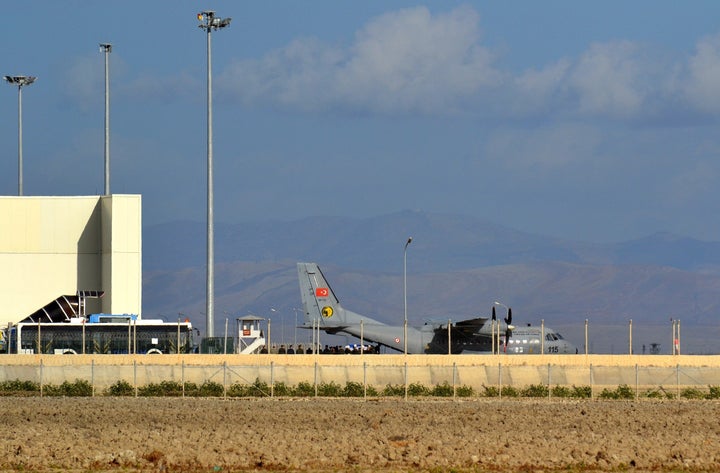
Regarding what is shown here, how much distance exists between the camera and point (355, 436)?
4219 centimetres

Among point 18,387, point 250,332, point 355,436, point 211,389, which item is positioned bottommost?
point 355,436

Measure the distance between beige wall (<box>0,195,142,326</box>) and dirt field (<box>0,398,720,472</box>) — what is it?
41.8m

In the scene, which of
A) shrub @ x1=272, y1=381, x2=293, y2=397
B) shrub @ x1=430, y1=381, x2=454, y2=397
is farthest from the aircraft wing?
shrub @ x1=272, y1=381, x2=293, y2=397

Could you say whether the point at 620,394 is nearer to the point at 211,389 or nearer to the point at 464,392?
the point at 464,392

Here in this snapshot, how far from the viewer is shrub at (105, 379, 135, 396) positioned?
6156 centimetres

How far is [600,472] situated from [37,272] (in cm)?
6922

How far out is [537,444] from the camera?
40.3 m

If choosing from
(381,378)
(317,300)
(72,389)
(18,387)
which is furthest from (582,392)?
(317,300)

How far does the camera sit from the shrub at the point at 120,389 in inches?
2424

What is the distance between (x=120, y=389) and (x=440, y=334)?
109 feet

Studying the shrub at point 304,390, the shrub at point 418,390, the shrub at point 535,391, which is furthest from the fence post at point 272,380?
the shrub at point 535,391

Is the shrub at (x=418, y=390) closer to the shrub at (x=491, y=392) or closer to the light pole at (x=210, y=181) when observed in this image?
the shrub at (x=491, y=392)

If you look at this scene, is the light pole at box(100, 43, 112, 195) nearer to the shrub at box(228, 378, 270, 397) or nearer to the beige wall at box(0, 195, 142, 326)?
the beige wall at box(0, 195, 142, 326)

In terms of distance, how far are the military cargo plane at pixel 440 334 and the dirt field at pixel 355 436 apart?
31.3m
